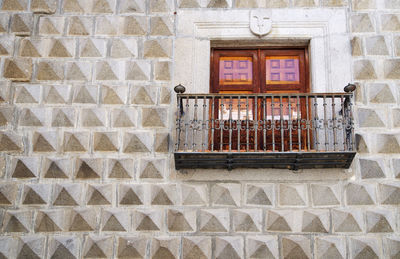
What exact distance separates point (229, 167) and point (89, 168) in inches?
62.5

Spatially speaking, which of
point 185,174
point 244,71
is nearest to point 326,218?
point 185,174

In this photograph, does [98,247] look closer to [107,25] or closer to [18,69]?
[18,69]

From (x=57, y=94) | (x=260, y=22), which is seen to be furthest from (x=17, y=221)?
(x=260, y=22)

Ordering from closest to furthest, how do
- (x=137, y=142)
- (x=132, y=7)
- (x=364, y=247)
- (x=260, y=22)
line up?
(x=364, y=247), (x=137, y=142), (x=260, y=22), (x=132, y=7)

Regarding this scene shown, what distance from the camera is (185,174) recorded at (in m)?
6.14

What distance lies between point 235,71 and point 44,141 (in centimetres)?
A: 243

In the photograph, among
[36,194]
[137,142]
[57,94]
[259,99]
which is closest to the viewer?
[36,194]

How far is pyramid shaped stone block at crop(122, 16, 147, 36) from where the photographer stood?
22.0ft

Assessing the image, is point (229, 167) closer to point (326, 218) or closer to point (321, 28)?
point (326, 218)

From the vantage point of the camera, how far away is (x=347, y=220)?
5.90 metres

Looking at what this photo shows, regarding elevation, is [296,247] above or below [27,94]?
below

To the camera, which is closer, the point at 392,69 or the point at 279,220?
the point at 279,220

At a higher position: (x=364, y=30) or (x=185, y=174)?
(x=364, y=30)

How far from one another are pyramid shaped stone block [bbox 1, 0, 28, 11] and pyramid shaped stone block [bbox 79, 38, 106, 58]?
2.93 feet
